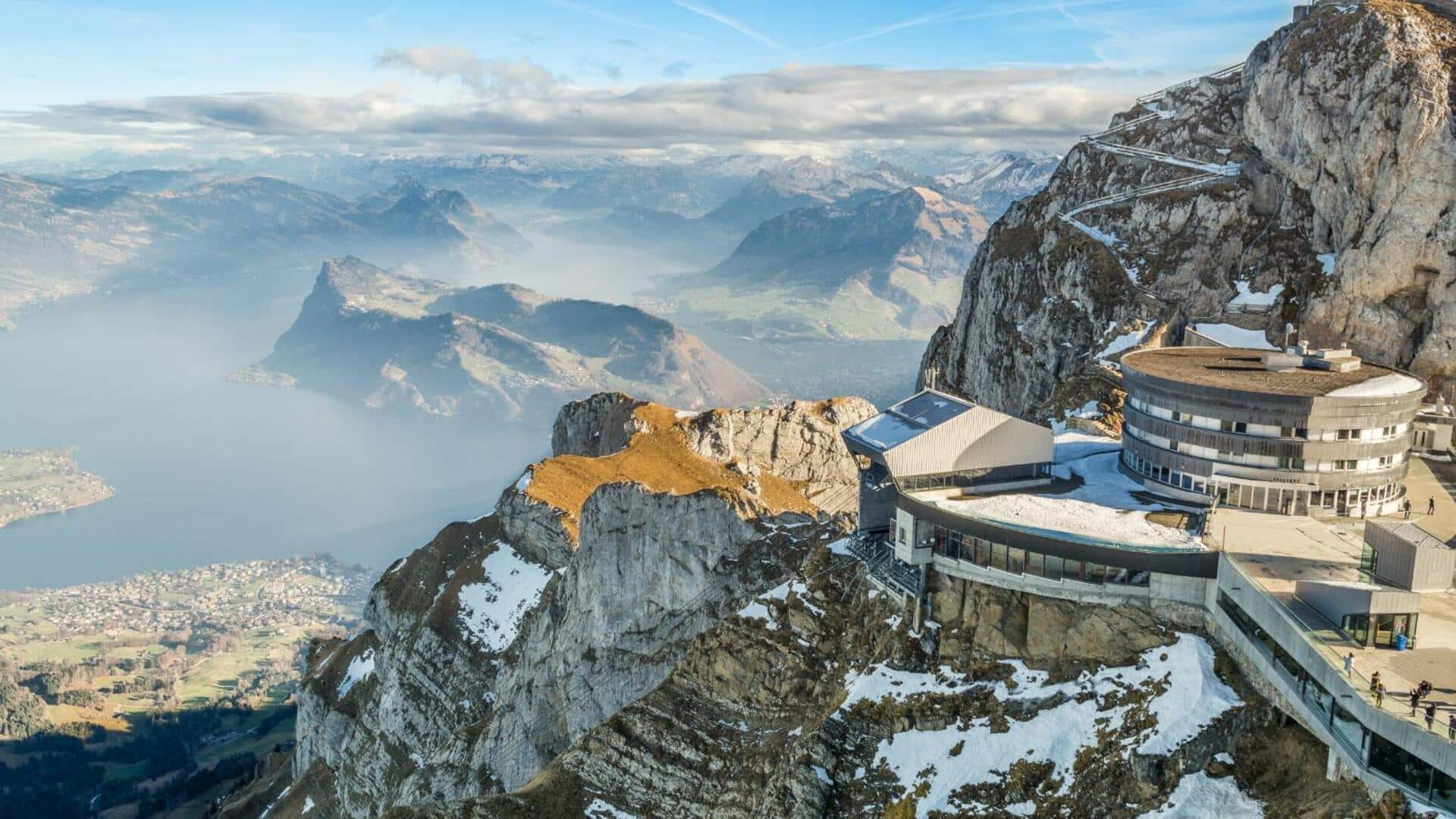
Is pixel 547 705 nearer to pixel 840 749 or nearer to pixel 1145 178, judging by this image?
pixel 840 749

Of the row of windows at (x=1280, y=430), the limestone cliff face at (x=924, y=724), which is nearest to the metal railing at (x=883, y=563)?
the limestone cliff face at (x=924, y=724)

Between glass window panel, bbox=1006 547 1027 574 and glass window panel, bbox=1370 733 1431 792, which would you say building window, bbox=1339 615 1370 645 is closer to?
glass window panel, bbox=1370 733 1431 792

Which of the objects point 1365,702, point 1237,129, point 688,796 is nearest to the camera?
point 1365,702

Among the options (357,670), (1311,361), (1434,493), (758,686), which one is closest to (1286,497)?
(1311,361)

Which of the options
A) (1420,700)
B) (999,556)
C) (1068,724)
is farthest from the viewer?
(999,556)

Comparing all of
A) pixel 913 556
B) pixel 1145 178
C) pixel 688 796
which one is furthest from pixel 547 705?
pixel 1145 178

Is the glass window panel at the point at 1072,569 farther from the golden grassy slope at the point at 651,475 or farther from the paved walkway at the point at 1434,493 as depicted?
the golden grassy slope at the point at 651,475

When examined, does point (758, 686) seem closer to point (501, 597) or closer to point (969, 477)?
point (969, 477)
